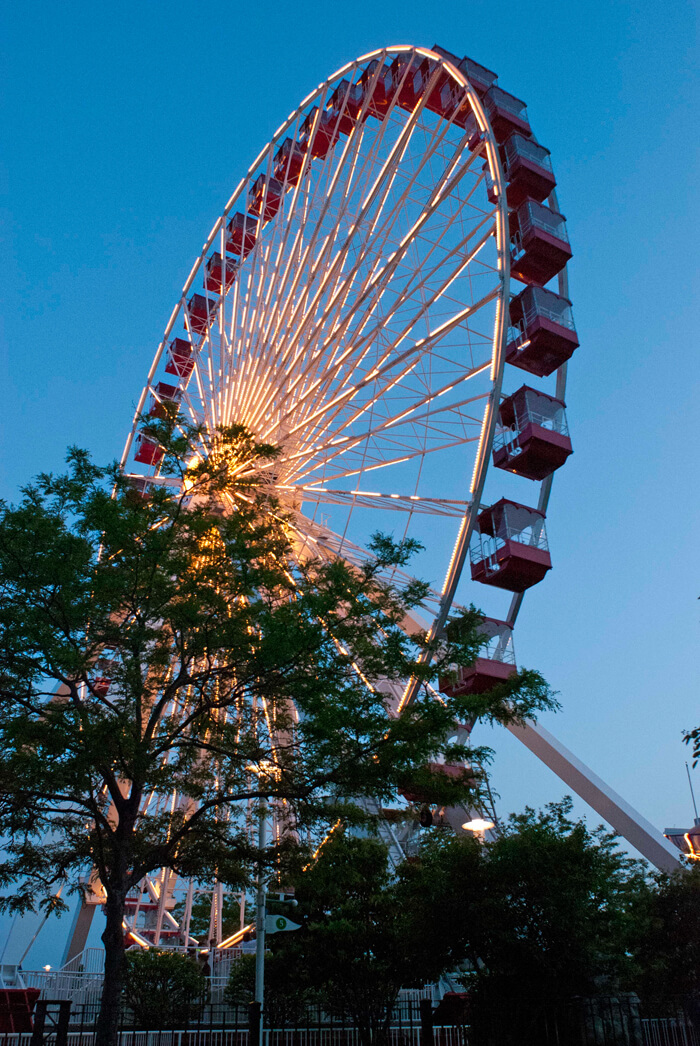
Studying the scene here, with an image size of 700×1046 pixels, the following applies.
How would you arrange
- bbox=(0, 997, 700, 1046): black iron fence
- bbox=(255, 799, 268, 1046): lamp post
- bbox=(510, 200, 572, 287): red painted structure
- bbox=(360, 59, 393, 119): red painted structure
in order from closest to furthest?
bbox=(0, 997, 700, 1046): black iron fence
bbox=(255, 799, 268, 1046): lamp post
bbox=(510, 200, 572, 287): red painted structure
bbox=(360, 59, 393, 119): red painted structure

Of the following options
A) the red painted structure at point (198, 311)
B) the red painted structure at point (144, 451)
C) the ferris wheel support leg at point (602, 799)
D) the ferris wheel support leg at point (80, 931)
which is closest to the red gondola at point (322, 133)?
the red painted structure at point (198, 311)

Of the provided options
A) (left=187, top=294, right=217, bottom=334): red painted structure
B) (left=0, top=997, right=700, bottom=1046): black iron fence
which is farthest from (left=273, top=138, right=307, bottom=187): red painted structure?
(left=0, top=997, right=700, bottom=1046): black iron fence

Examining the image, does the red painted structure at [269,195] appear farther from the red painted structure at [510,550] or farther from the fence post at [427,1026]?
the fence post at [427,1026]

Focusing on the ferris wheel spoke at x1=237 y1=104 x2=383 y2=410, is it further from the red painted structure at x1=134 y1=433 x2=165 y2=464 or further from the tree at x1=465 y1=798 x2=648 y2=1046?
the tree at x1=465 y1=798 x2=648 y2=1046

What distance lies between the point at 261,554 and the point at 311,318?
10.4m

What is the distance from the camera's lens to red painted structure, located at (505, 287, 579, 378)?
2198 cm

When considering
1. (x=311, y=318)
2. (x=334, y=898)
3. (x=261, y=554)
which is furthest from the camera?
(x=311, y=318)

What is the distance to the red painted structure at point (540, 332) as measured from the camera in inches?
866

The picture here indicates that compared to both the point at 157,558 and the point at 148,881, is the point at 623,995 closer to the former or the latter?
the point at 157,558

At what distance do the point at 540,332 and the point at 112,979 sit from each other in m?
16.3

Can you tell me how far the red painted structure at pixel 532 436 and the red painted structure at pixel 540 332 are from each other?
0.73m

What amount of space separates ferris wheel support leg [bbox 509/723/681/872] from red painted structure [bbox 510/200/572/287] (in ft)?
Answer: 36.6

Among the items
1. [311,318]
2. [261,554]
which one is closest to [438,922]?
[261,554]

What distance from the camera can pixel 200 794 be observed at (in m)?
15.1
